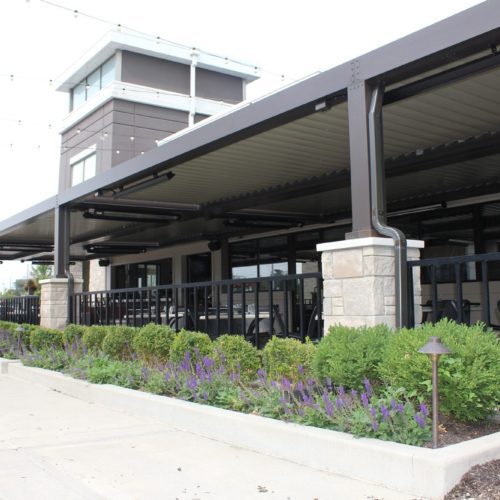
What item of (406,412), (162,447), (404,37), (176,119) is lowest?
(162,447)

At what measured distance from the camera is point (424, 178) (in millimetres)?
9750

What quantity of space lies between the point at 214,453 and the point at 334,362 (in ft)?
3.79

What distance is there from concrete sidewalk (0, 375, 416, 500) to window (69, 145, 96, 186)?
2062cm

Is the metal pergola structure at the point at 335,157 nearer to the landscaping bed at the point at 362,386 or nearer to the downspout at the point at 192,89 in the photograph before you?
the landscaping bed at the point at 362,386

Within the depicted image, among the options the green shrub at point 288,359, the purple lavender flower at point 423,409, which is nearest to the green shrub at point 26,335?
the green shrub at point 288,359

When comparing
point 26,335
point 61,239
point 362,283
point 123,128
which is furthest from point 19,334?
point 123,128

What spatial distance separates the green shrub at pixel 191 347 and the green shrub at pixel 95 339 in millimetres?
2164

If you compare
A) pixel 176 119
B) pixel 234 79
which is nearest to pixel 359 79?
pixel 176 119

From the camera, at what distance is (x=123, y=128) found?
23.8 metres

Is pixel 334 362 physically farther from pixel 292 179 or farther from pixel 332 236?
pixel 332 236

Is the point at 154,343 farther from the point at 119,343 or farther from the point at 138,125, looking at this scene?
Answer: the point at 138,125

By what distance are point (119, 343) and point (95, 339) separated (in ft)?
2.55

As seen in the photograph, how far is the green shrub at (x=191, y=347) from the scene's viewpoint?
637 cm

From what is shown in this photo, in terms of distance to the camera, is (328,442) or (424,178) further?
(424,178)
